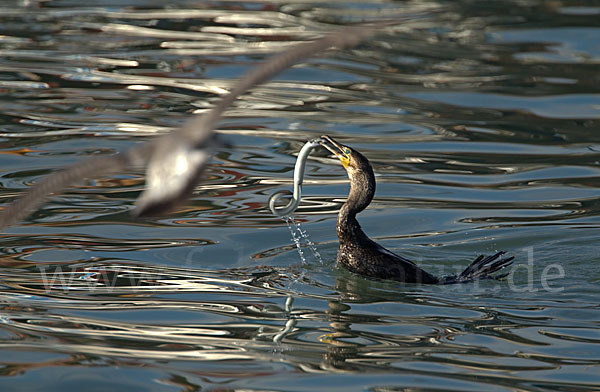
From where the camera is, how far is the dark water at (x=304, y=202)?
20.1ft

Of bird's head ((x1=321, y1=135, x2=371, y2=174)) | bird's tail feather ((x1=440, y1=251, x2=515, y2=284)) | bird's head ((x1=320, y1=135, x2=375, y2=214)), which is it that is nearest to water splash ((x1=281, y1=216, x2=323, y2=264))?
bird's head ((x1=320, y1=135, x2=375, y2=214))

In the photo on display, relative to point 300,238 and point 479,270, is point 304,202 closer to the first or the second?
point 300,238

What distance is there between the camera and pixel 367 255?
25.3 feet

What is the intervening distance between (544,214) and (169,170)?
191 inches

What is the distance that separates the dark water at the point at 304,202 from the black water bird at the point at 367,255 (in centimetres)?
12

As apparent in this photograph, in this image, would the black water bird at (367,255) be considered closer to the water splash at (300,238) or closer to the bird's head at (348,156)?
the bird's head at (348,156)

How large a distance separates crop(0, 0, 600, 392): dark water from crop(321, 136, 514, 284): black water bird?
0.38 feet

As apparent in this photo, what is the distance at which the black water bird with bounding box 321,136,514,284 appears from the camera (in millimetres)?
7652

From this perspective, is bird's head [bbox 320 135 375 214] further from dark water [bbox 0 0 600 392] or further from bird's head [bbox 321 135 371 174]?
dark water [bbox 0 0 600 392]

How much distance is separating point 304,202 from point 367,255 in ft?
8.67

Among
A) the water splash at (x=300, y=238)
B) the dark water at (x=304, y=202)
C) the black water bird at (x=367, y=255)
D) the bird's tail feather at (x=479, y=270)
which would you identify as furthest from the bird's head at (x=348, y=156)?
the bird's tail feather at (x=479, y=270)

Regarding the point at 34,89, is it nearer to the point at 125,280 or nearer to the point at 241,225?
the point at 241,225

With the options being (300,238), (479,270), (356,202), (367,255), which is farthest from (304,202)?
(479,270)

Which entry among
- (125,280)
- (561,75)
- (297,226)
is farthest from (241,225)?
(561,75)
